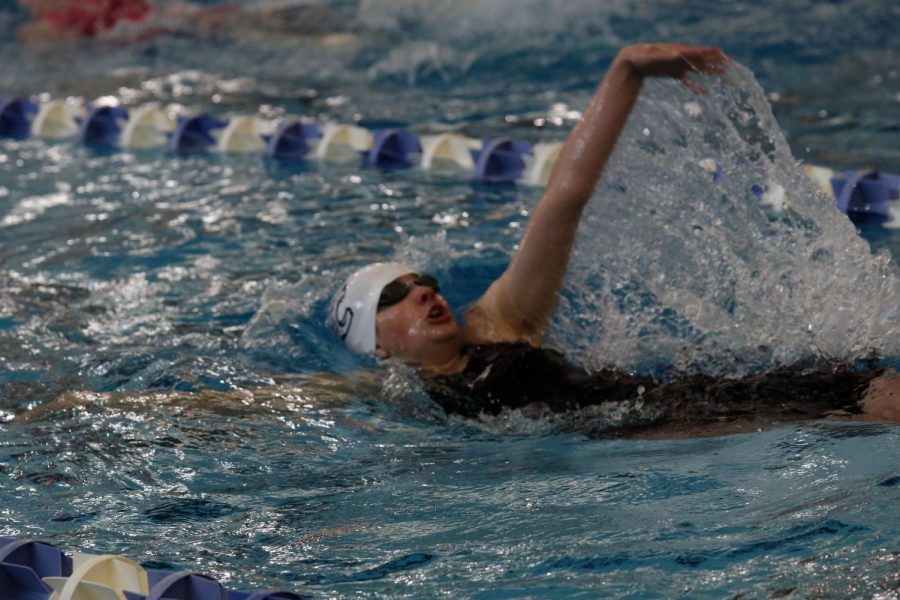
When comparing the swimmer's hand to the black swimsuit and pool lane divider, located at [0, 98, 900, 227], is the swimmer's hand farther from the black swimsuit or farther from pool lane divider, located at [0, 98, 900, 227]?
pool lane divider, located at [0, 98, 900, 227]

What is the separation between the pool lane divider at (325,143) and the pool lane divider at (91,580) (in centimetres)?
325

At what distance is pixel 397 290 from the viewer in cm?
346

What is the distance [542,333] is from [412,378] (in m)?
0.43

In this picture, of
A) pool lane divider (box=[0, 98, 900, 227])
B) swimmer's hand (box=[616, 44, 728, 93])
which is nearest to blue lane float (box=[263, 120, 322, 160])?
pool lane divider (box=[0, 98, 900, 227])

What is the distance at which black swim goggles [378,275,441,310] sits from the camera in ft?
11.3

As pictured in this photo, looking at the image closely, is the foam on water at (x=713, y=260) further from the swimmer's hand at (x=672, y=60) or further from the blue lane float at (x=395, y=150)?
the blue lane float at (x=395, y=150)

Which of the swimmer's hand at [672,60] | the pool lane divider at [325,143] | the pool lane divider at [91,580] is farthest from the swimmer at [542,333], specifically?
the pool lane divider at [325,143]

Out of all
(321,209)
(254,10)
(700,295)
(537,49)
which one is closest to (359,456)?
(700,295)

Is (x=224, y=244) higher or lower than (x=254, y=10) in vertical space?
lower

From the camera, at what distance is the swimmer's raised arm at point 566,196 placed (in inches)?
120

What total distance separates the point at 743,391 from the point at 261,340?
149cm

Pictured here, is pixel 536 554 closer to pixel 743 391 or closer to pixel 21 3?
pixel 743 391

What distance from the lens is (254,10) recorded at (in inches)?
354

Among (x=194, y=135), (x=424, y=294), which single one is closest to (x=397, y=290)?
(x=424, y=294)
